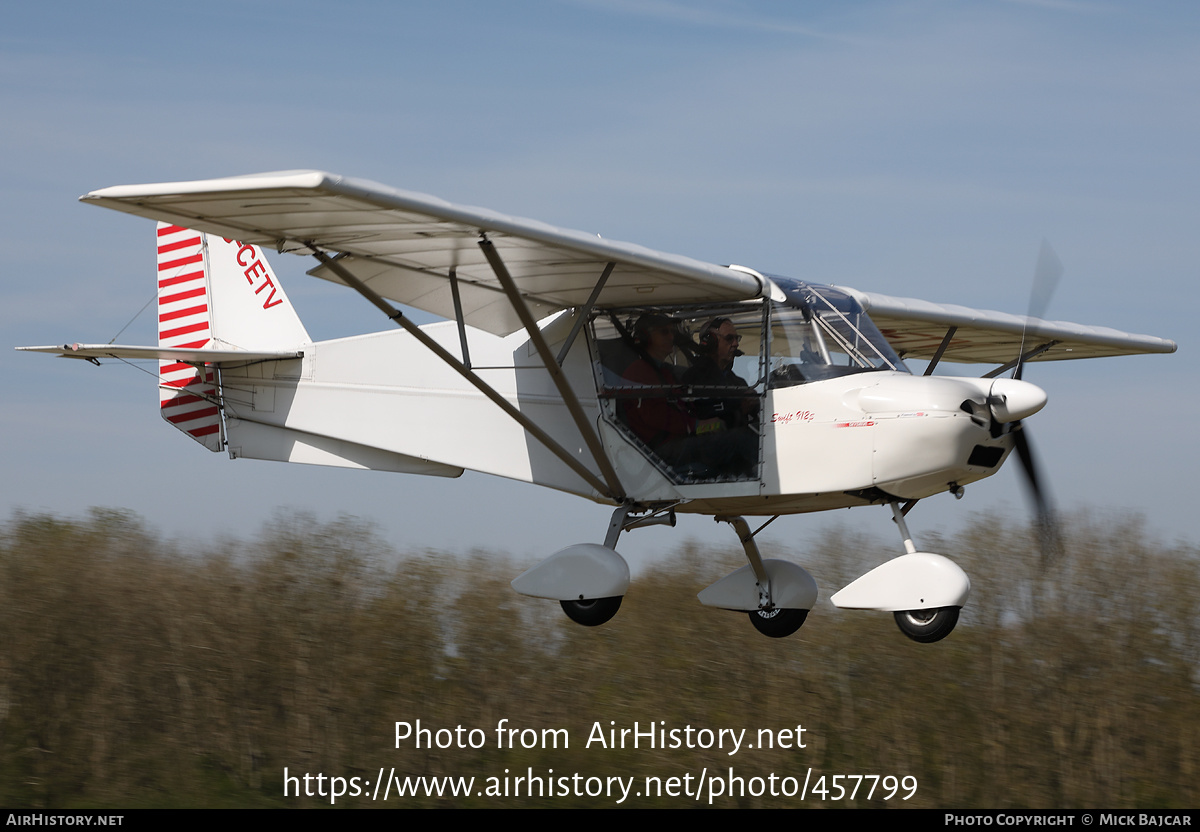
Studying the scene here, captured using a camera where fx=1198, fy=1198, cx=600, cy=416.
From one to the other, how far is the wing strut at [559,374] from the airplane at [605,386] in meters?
0.02

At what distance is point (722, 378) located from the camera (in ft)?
28.1

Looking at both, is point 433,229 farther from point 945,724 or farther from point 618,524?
point 945,724

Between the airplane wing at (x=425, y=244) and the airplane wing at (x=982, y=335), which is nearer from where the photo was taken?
the airplane wing at (x=425, y=244)

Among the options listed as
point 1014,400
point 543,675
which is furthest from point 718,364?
point 543,675

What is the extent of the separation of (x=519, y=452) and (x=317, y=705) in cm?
2686

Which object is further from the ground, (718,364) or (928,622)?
(718,364)

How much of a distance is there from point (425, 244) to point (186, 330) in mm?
5769

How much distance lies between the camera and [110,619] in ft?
107

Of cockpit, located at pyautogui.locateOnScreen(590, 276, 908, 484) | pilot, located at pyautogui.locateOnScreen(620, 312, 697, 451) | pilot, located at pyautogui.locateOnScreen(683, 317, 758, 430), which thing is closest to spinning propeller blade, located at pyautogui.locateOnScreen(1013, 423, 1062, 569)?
cockpit, located at pyautogui.locateOnScreen(590, 276, 908, 484)

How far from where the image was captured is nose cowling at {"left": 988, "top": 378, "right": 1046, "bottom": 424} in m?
7.59

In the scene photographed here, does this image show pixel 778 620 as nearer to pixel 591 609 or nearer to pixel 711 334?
pixel 591 609

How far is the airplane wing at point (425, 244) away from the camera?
6590 mm

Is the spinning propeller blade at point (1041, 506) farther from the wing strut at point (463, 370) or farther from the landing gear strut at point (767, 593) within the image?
the wing strut at point (463, 370)

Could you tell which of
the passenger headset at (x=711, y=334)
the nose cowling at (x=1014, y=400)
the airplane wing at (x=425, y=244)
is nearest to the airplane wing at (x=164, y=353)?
the airplane wing at (x=425, y=244)
